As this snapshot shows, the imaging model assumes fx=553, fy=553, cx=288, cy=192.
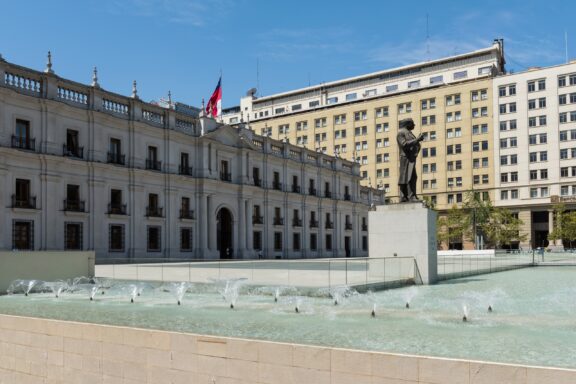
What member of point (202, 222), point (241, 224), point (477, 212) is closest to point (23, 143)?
point (202, 222)

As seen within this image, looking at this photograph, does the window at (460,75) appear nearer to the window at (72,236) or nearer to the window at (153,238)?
the window at (153,238)

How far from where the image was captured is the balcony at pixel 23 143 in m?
35.9

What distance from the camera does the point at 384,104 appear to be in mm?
97750

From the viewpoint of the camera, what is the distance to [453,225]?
87312 mm

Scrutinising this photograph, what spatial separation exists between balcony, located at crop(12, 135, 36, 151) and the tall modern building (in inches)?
1980

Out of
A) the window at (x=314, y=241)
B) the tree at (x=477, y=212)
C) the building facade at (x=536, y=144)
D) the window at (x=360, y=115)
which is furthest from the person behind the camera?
the window at (x=360, y=115)

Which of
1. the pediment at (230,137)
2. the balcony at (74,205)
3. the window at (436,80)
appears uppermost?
the window at (436,80)

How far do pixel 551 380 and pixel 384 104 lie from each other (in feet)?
312

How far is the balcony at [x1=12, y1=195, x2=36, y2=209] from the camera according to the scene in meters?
35.5

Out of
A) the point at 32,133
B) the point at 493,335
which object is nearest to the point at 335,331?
the point at 493,335

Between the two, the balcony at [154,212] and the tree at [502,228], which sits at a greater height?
the balcony at [154,212]

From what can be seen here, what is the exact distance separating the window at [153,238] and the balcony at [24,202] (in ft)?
32.4

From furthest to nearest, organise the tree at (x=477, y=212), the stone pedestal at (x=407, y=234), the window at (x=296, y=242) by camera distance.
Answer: the tree at (x=477, y=212) < the window at (x=296, y=242) < the stone pedestal at (x=407, y=234)

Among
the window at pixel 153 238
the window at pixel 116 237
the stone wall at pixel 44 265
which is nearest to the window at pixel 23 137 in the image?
the window at pixel 116 237
